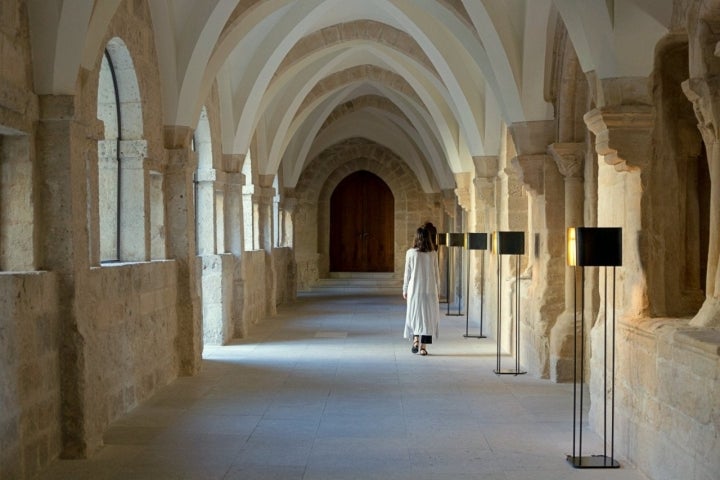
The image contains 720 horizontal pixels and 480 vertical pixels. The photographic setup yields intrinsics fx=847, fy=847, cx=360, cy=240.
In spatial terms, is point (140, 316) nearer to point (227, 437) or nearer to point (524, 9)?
point (227, 437)

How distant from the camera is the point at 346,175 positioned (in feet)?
73.4

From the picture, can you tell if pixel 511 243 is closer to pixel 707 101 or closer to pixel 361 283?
pixel 707 101

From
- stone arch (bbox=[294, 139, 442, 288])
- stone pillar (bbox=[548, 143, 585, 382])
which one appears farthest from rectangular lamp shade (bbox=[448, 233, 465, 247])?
stone arch (bbox=[294, 139, 442, 288])

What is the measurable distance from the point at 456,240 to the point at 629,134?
7878 millimetres

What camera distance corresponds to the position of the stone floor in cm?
476

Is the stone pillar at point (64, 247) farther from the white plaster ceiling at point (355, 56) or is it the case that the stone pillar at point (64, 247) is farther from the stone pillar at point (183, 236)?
the stone pillar at point (183, 236)

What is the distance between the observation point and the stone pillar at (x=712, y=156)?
4.14 metres

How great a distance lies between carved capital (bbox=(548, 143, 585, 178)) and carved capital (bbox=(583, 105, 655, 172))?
2391mm

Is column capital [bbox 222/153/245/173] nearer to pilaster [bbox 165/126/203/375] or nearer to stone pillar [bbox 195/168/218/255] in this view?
stone pillar [bbox 195/168/218/255]

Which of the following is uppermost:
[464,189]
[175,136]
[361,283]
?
[175,136]

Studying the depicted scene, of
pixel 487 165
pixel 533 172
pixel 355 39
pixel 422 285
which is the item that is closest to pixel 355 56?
pixel 355 39

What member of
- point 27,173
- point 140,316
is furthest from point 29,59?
point 140,316

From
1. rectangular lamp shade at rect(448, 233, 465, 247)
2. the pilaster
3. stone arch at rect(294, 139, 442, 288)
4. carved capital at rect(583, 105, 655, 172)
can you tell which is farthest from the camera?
stone arch at rect(294, 139, 442, 288)

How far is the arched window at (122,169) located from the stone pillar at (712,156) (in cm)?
438
